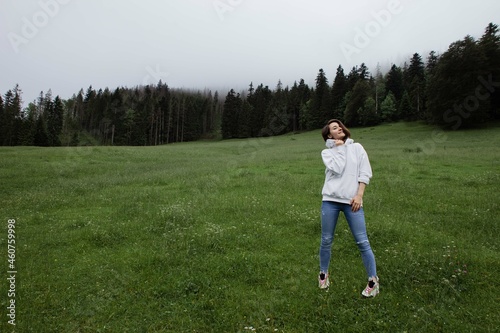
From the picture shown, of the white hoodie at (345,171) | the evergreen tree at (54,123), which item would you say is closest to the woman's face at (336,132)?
the white hoodie at (345,171)

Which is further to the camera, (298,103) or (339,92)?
(298,103)

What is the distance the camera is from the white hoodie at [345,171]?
6.04 m

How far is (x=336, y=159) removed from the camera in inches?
245

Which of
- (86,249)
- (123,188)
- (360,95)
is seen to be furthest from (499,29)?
(86,249)

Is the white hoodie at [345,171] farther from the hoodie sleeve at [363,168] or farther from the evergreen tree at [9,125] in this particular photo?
the evergreen tree at [9,125]

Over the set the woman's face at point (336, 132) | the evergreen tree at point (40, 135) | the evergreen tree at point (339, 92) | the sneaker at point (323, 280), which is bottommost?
the sneaker at point (323, 280)

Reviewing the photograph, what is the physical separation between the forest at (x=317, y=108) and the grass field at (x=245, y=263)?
47.6 metres

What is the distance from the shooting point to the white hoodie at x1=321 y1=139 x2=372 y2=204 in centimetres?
604

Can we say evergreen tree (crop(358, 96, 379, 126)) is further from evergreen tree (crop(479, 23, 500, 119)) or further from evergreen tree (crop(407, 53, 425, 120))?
evergreen tree (crop(479, 23, 500, 119))

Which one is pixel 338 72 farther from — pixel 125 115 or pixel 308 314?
pixel 308 314
